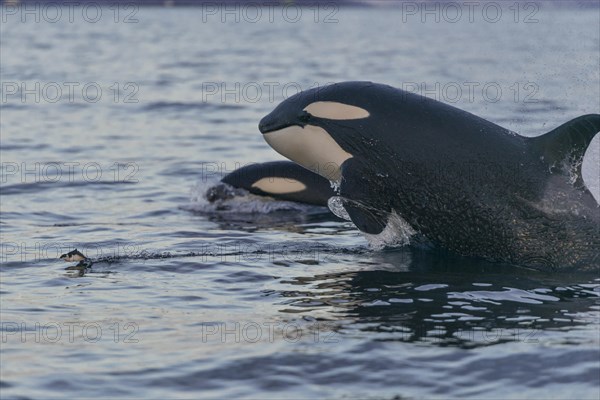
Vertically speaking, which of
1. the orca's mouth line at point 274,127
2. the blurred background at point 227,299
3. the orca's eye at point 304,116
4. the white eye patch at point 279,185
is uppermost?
the orca's eye at point 304,116

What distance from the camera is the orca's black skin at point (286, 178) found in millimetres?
16938

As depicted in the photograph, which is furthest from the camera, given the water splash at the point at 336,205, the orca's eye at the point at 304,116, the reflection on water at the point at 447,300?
the orca's eye at the point at 304,116

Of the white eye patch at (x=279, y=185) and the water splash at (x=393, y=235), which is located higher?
the white eye patch at (x=279, y=185)

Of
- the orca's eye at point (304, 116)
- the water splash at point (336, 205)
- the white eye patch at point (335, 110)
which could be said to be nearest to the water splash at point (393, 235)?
the water splash at point (336, 205)

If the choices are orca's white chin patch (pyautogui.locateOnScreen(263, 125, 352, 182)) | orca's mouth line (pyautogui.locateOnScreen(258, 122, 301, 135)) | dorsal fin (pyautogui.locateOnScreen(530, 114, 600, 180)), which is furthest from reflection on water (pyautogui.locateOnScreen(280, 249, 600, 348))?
orca's mouth line (pyautogui.locateOnScreen(258, 122, 301, 135))

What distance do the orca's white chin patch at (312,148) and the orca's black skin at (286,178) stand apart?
3.27 m

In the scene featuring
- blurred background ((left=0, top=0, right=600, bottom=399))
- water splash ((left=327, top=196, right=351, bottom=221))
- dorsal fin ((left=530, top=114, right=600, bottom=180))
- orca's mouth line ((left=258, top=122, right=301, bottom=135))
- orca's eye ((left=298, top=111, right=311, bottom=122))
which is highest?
orca's eye ((left=298, top=111, right=311, bottom=122))

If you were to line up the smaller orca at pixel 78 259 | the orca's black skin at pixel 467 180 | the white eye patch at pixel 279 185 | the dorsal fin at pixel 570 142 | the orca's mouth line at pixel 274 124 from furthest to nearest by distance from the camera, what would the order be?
the white eye patch at pixel 279 185, the orca's mouth line at pixel 274 124, the smaller orca at pixel 78 259, the orca's black skin at pixel 467 180, the dorsal fin at pixel 570 142

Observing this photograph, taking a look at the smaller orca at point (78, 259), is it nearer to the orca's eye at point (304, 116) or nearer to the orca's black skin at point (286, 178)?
the orca's eye at point (304, 116)

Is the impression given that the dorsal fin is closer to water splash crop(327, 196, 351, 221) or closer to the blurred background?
the blurred background

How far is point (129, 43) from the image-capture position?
212 feet

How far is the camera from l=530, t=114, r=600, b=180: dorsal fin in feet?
37.4

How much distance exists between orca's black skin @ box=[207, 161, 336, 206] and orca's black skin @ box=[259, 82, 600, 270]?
4104 mm

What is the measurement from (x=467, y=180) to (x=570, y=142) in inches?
45.9
